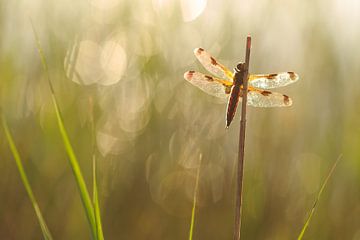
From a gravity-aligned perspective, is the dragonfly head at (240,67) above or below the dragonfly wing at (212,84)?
above

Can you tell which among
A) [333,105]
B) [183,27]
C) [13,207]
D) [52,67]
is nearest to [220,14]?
[183,27]

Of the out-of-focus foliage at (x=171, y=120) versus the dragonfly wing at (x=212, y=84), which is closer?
the dragonfly wing at (x=212, y=84)

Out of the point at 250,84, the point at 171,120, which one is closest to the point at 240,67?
the point at 250,84

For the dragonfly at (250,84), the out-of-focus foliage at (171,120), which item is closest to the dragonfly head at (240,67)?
the dragonfly at (250,84)

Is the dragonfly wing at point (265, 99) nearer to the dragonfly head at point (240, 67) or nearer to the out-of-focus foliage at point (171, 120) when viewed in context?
the dragonfly head at point (240, 67)

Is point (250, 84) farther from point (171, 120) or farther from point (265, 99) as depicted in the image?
point (171, 120)

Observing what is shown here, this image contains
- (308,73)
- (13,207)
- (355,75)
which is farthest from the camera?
(308,73)

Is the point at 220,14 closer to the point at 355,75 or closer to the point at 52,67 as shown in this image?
the point at 355,75

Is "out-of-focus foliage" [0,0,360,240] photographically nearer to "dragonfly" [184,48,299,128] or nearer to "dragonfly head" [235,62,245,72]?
"dragonfly" [184,48,299,128]
